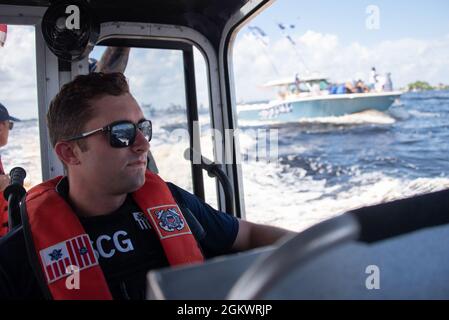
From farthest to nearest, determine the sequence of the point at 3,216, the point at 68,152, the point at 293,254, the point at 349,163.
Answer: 1. the point at 349,163
2. the point at 3,216
3. the point at 68,152
4. the point at 293,254

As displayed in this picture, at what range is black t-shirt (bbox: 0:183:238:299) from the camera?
1.27 metres

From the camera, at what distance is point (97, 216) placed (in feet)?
4.79

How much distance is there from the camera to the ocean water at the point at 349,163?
13.7 metres

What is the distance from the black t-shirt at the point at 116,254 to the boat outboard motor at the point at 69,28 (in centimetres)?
68

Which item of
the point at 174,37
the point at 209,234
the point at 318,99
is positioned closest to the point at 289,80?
the point at 318,99

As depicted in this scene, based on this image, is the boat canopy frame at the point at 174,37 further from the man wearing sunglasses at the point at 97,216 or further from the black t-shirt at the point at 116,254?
the black t-shirt at the point at 116,254

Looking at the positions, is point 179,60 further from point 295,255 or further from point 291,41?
point 291,41

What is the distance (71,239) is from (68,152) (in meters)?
0.33

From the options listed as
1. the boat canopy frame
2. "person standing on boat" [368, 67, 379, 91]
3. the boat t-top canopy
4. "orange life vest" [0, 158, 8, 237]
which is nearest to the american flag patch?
"orange life vest" [0, 158, 8, 237]

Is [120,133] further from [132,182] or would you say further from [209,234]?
[209,234]

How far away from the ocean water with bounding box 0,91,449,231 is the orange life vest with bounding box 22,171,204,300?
9.55 m

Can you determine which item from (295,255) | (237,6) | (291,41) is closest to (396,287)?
(295,255)

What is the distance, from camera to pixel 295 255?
1.52 feet
